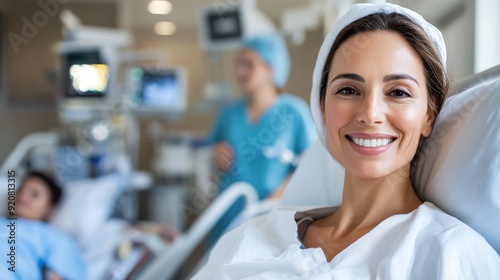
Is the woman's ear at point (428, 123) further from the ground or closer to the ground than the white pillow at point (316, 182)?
further from the ground

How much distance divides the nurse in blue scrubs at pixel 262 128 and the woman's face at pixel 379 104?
1366mm

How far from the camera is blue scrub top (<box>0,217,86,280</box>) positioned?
1.09 meters

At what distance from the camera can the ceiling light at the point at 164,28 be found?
21.6 ft

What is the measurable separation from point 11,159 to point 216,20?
1496 mm

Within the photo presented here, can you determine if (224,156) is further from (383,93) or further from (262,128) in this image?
(383,93)

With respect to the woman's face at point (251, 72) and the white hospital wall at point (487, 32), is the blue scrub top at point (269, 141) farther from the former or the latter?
the white hospital wall at point (487, 32)

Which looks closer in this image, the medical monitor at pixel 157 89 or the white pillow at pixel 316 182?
the white pillow at pixel 316 182

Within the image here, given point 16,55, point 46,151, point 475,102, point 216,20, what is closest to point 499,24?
point 475,102

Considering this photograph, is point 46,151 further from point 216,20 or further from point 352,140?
point 352,140

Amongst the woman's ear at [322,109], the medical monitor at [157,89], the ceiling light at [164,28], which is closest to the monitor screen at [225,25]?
the medical monitor at [157,89]

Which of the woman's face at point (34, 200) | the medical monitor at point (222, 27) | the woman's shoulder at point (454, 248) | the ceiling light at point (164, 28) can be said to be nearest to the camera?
the woman's shoulder at point (454, 248)

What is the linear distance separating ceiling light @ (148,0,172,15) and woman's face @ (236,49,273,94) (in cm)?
368

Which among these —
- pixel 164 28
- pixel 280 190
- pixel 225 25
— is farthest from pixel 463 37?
pixel 164 28

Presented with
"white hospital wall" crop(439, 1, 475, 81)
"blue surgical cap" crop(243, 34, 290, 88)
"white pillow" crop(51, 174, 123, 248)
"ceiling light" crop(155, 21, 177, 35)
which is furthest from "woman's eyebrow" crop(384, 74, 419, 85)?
"ceiling light" crop(155, 21, 177, 35)
